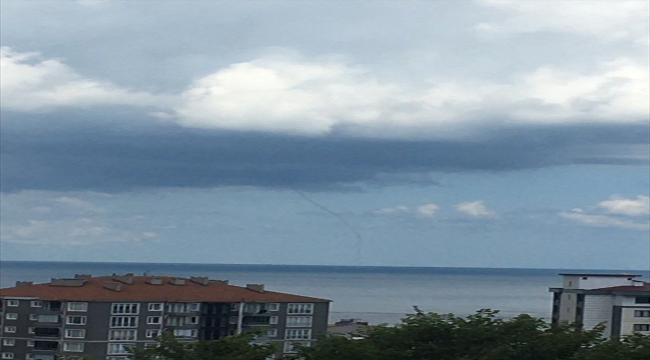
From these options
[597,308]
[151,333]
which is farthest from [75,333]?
[597,308]

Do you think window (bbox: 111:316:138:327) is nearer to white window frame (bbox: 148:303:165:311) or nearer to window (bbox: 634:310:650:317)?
white window frame (bbox: 148:303:165:311)

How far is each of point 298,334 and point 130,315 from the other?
39.6 feet

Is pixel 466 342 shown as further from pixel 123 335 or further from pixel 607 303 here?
pixel 607 303

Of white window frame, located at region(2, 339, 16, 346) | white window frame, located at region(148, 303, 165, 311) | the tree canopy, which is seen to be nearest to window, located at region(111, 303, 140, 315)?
white window frame, located at region(148, 303, 165, 311)

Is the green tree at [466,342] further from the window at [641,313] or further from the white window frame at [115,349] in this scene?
the window at [641,313]

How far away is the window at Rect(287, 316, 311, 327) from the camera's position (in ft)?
224

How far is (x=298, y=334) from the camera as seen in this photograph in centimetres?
6856

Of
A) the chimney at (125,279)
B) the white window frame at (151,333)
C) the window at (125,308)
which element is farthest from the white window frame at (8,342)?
the chimney at (125,279)

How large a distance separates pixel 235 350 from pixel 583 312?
52.4 meters

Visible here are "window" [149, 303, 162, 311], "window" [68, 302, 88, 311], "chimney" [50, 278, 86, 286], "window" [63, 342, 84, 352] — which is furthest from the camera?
"chimney" [50, 278, 86, 286]

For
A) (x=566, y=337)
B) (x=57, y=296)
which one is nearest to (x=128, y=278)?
(x=57, y=296)

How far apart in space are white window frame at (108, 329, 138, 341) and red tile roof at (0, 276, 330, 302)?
6.83 ft

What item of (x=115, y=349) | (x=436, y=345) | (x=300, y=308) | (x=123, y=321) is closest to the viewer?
(x=436, y=345)

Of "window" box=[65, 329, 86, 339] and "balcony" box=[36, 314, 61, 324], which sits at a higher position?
"balcony" box=[36, 314, 61, 324]
